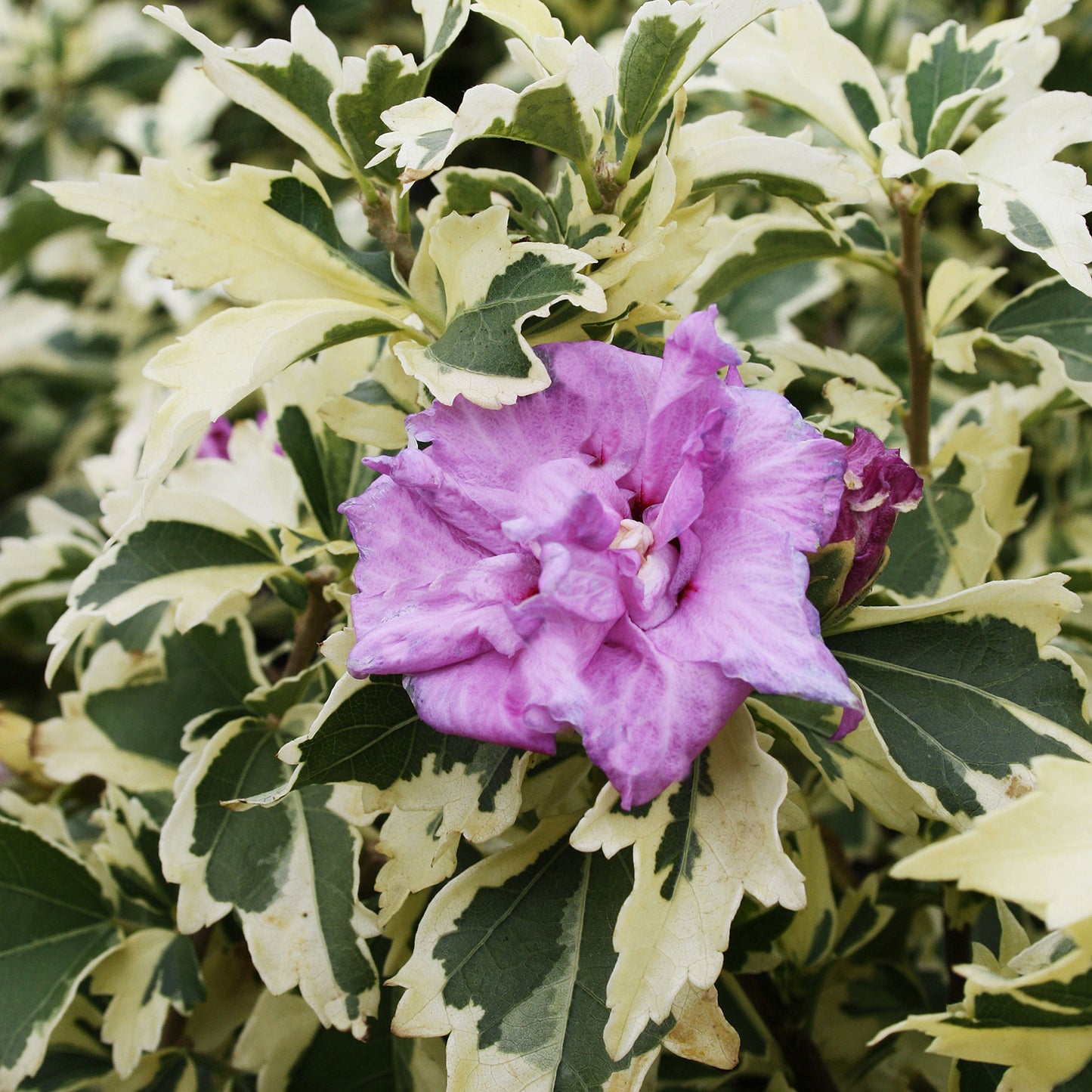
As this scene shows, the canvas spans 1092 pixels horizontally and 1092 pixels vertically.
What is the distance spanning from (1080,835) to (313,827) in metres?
0.52

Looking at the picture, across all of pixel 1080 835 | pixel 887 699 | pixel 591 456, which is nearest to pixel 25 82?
pixel 591 456

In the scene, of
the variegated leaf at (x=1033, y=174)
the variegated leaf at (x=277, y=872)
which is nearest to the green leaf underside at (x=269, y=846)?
the variegated leaf at (x=277, y=872)

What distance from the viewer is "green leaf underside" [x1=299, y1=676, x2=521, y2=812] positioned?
24.5 inches

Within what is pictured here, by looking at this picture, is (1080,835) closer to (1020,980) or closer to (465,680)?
(1020,980)

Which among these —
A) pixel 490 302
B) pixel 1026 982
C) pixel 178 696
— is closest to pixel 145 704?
pixel 178 696

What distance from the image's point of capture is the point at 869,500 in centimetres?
61

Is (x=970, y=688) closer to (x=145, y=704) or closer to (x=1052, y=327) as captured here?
(x=1052, y=327)

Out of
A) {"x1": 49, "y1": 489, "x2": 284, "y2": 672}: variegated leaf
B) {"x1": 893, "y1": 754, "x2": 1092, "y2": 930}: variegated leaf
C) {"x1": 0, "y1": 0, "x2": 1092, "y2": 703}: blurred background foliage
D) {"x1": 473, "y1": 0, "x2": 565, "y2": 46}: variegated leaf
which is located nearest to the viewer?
{"x1": 893, "y1": 754, "x2": 1092, "y2": 930}: variegated leaf

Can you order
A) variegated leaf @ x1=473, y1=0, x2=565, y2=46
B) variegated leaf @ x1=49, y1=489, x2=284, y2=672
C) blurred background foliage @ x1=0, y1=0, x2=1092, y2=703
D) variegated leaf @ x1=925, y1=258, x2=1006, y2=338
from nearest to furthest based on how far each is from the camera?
variegated leaf @ x1=473, y1=0, x2=565, y2=46
variegated leaf @ x1=49, y1=489, x2=284, y2=672
variegated leaf @ x1=925, y1=258, x2=1006, y2=338
blurred background foliage @ x1=0, y1=0, x2=1092, y2=703

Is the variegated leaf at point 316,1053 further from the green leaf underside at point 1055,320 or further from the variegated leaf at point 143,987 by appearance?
the green leaf underside at point 1055,320

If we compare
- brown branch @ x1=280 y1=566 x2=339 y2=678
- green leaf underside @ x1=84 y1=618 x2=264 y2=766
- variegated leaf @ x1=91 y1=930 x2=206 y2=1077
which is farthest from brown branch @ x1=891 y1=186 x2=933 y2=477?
variegated leaf @ x1=91 y1=930 x2=206 y2=1077

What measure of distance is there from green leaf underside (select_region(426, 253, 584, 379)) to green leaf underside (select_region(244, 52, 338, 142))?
18cm

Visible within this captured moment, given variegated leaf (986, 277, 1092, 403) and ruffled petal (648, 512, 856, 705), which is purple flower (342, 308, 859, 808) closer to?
ruffled petal (648, 512, 856, 705)

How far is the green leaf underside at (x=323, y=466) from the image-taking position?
881 mm
